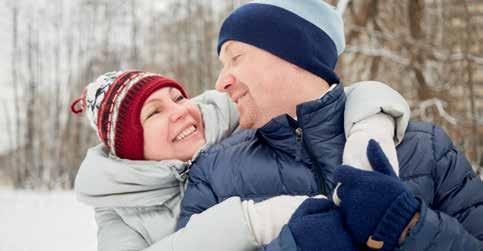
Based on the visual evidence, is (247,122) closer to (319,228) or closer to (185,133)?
(185,133)

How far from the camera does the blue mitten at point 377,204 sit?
48.6 inches

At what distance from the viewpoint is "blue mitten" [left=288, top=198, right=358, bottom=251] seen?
4.25 ft

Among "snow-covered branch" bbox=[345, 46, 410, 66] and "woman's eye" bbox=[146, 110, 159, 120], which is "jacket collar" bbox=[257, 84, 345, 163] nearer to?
"woman's eye" bbox=[146, 110, 159, 120]

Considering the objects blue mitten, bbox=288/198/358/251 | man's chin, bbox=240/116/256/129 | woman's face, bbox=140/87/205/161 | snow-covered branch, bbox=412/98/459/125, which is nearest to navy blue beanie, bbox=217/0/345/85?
man's chin, bbox=240/116/256/129

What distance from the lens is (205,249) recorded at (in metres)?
1.48

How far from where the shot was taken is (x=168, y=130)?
1972 millimetres

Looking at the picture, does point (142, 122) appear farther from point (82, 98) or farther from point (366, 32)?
point (366, 32)

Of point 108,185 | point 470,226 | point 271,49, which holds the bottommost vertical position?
point 108,185

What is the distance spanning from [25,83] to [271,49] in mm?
23033

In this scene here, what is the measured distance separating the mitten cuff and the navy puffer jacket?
29 centimetres

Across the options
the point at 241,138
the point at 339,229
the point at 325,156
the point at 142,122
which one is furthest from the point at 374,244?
the point at 142,122

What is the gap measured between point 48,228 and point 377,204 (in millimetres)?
7003

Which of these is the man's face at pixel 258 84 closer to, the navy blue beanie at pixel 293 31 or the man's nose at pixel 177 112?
the navy blue beanie at pixel 293 31

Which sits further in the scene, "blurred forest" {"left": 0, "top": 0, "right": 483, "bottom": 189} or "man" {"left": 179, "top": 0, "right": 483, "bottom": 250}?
"blurred forest" {"left": 0, "top": 0, "right": 483, "bottom": 189}
